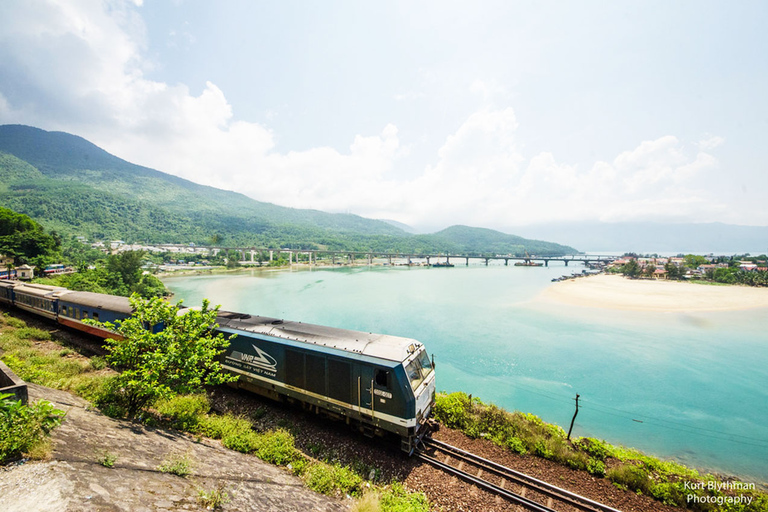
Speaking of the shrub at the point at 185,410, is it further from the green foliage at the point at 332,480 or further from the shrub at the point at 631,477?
the shrub at the point at 631,477

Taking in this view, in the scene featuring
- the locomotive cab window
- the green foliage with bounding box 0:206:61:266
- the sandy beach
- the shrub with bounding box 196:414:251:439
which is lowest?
the sandy beach

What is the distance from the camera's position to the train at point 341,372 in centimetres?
896

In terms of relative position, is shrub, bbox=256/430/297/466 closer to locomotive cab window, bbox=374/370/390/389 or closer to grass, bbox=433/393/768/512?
locomotive cab window, bbox=374/370/390/389

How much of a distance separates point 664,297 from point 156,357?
72417 millimetres

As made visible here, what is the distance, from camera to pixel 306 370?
10.5 meters

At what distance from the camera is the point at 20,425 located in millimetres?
4980

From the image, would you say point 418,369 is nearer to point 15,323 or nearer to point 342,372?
point 342,372

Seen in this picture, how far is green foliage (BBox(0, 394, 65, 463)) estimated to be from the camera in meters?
4.62

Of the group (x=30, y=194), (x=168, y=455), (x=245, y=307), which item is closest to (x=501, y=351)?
(x=168, y=455)

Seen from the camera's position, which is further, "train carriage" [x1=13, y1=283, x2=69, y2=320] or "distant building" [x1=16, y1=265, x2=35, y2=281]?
"distant building" [x1=16, y1=265, x2=35, y2=281]

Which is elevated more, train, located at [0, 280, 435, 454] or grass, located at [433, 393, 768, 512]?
train, located at [0, 280, 435, 454]

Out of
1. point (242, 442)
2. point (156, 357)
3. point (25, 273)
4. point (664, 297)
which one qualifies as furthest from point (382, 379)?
point (664, 297)

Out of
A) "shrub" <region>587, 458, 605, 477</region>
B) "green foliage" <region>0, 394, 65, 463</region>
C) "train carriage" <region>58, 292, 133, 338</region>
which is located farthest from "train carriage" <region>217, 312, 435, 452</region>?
"train carriage" <region>58, 292, 133, 338</region>

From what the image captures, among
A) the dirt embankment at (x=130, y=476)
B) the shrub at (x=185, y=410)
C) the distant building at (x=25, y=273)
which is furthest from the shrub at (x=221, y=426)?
the distant building at (x=25, y=273)
